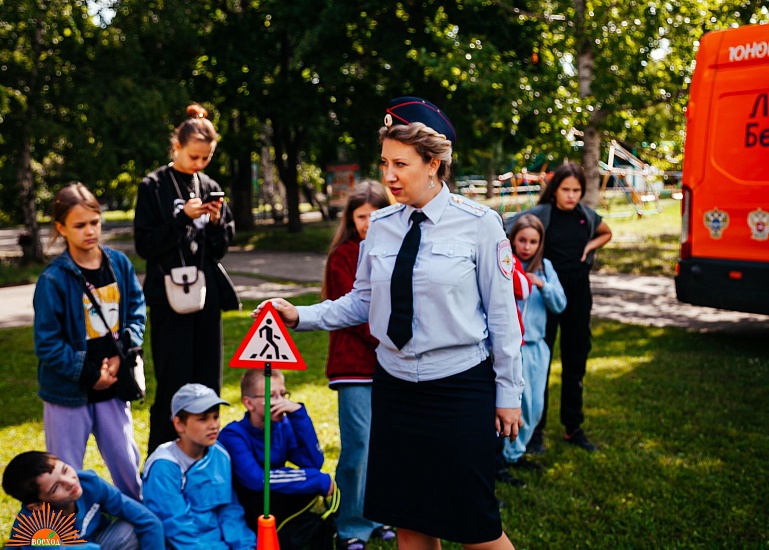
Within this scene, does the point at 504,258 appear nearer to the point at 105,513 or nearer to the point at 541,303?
the point at 105,513

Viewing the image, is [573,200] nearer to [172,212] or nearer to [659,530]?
[659,530]

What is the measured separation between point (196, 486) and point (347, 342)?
1.05 m

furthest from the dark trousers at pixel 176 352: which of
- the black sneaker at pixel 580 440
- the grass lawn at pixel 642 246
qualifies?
the grass lawn at pixel 642 246

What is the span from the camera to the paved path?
432 inches

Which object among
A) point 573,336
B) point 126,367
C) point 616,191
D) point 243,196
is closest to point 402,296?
point 126,367

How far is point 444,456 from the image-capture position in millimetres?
3035

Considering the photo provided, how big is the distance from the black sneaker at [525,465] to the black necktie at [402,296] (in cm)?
287

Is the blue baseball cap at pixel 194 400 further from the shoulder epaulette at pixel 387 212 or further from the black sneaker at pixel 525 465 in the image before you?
the black sneaker at pixel 525 465

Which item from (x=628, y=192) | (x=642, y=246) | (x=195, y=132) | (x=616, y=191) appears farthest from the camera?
(x=616, y=191)

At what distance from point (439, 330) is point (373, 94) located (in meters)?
20.2

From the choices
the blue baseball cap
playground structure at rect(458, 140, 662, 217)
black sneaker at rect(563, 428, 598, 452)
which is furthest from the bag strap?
playground structure at rect(458, 140, 662, 217)

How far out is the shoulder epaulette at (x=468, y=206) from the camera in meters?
3.04

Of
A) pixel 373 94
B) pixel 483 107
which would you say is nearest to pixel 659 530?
pixel 483 107

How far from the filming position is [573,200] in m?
5.92
